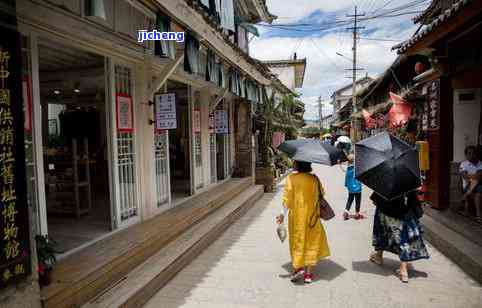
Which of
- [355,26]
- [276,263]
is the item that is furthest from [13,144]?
[355,26]

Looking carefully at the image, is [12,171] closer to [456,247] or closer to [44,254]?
[44,254]

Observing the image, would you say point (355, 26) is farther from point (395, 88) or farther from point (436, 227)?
point (436, 227)

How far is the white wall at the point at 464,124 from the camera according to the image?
7.48 m

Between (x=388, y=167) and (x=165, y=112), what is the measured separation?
3.63 m

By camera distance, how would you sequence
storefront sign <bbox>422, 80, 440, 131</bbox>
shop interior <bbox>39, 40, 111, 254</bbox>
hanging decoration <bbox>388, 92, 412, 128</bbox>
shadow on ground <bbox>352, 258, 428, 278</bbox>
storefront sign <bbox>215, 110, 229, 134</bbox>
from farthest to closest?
1. hanging decoration <bbox>388, 92, 412, 128</bbox>
2. storefront sign <bbox>215, 110, 229, 134</bbox>
3. storefront sign <bbox>422, 80, 440, 131</bbox>
4. shop interior <bbox>39, 40, 111, 254</bbox>
5. shadow on ground <bbox>352, 258, 428, 278</bbox>

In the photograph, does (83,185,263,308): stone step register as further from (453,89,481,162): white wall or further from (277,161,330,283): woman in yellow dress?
(453,89,481,162): white wall

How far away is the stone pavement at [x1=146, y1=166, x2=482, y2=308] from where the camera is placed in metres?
3.86

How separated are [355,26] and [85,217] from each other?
1135 inches

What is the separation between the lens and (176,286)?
430 centimetres

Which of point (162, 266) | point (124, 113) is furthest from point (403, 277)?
point (124, 113)

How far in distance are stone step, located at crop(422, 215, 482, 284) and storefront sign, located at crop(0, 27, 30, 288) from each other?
5007 millimetres

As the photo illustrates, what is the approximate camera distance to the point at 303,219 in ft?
13.8

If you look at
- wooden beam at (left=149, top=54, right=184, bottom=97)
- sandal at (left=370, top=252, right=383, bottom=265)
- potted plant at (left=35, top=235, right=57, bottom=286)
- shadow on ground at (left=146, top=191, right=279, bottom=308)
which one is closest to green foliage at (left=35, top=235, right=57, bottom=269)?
potted plant at (left=35, top=235, right=57, bottom=286)
